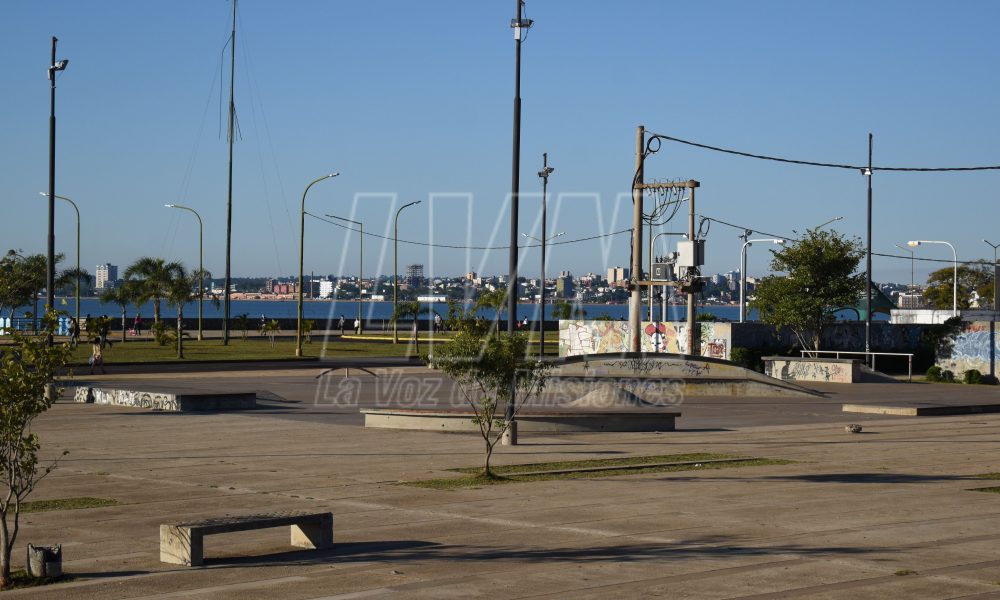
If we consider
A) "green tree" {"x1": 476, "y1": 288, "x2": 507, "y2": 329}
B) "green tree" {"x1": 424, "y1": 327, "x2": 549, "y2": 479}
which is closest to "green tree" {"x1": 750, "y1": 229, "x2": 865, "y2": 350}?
"green tree" {"x1": 476, "y1": 288, "x2": 507, "y2": 329}

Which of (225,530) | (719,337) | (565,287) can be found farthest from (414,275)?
(225,530)

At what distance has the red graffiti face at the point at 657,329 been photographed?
49.0m

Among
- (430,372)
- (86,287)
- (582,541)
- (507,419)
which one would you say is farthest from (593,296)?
(582,541)

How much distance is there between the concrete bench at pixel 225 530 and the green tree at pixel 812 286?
38.6m

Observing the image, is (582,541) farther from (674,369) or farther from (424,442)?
(674,369)

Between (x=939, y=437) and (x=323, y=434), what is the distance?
12707 millimetres

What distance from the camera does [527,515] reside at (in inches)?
535

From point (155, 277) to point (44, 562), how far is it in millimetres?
60858

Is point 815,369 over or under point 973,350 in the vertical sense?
under

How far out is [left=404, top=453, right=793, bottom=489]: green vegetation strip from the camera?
1658 cm

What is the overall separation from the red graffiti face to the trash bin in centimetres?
4042

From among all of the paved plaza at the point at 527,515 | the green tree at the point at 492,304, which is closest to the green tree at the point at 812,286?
the green tree at the point at 492,304

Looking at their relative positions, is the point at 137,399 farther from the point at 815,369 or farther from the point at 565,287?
the point at 565,287

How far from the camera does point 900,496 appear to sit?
15.4 metres
